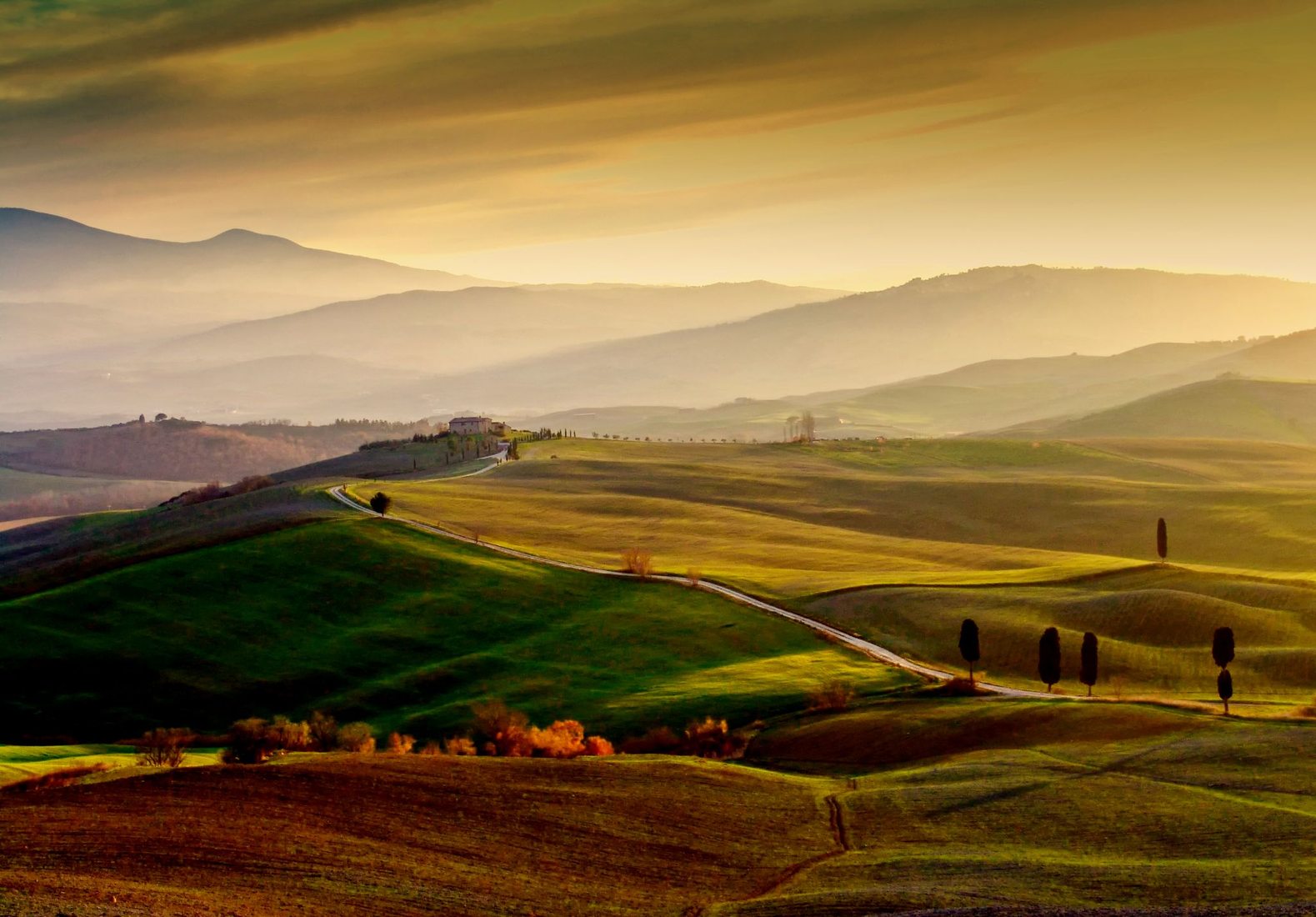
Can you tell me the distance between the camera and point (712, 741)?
65.1 meters

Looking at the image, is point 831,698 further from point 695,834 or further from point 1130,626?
point 695,834

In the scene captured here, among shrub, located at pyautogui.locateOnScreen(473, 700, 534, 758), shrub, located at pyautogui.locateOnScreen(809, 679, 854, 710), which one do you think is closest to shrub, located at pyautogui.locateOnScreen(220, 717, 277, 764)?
shrub, located at pyautogui.locateOnScreen(473, 700, 534, 758)

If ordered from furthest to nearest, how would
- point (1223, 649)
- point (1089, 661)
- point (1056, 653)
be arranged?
1. point (1056, 653)
2. point (1089, 661)
3. point (1223, 649)

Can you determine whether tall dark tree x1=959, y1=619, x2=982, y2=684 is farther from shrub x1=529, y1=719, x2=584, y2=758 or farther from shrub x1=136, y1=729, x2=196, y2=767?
shrub x1=136, y1=729, x2=196, y2=767

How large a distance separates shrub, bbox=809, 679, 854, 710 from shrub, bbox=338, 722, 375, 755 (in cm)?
2282

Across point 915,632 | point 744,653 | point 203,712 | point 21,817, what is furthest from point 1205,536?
point 21,817

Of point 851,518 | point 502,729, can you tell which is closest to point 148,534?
point 851,518

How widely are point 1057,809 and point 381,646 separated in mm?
53131

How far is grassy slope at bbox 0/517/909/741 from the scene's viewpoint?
77.3 m

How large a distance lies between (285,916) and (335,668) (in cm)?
5422

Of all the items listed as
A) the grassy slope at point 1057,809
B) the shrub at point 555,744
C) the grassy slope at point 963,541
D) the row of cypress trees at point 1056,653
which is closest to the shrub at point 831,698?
the grassy slope at point 1057,809

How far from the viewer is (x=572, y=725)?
217 ft

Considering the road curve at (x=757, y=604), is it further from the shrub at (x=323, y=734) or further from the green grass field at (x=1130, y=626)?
the shrub at (x=323, y=734)

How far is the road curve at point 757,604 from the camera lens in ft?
245
